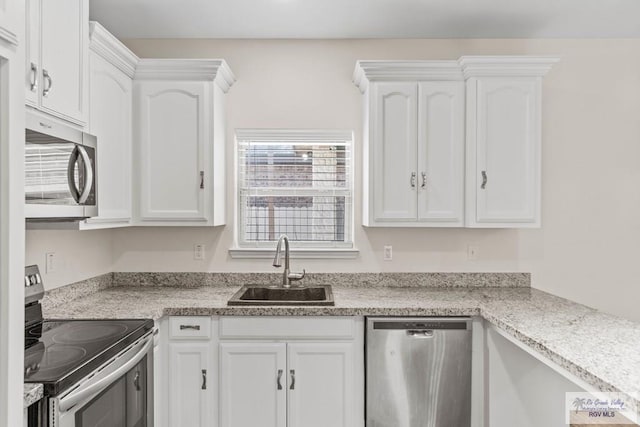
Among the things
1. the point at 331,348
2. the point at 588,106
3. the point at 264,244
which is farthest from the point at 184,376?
the point at 588,106

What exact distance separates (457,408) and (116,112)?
2.44 m

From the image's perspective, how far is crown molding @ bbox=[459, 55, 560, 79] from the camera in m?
2.67

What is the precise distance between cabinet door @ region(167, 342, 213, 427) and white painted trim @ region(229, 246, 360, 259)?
0.81 m

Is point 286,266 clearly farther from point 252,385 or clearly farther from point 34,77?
point 34,77

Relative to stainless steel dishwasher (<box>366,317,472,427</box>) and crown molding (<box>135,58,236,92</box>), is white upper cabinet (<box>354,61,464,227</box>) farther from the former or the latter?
crown molding (<box>135,58,236,92</box>)

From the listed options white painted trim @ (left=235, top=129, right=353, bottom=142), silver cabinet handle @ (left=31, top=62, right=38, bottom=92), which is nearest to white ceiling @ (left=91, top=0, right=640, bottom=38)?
white painted trim @ (left=235, top=129, right=353, bottom=142)

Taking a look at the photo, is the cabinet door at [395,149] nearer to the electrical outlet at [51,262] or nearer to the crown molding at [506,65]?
the crown molding at [506,65]

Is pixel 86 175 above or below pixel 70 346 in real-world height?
Answer: above

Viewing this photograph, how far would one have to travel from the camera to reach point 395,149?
9.07 ft

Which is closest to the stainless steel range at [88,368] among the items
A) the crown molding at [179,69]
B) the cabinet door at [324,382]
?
the cabinet door at [324,382]

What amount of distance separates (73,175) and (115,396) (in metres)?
0.86

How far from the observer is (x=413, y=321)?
2.40m

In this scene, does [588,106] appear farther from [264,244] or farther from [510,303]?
[264,244]

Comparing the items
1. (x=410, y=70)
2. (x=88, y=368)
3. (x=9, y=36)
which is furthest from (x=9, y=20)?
(x=410, y=70)
